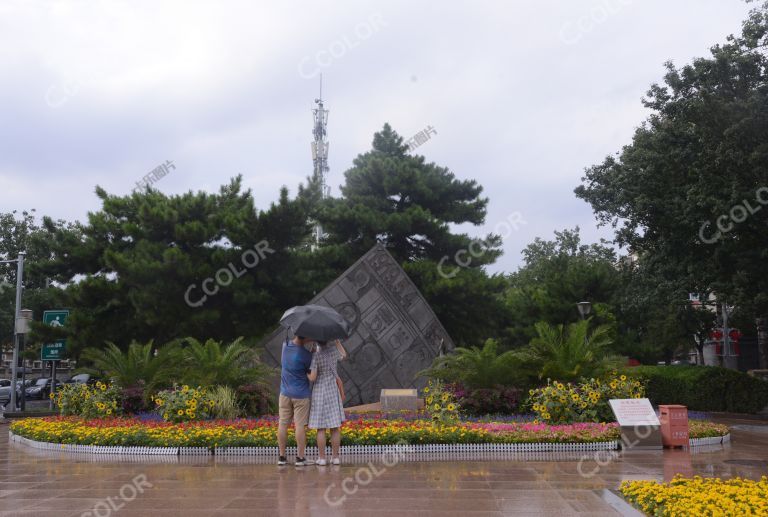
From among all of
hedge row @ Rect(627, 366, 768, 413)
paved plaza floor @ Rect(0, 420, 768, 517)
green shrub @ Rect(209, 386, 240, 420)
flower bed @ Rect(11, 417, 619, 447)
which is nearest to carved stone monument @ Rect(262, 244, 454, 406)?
green shrub @ Rect(209, 386, 240, 420)

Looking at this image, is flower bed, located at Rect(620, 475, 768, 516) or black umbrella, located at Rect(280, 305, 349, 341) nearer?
flower bed, located at Rect(620, 475, 768, 516)

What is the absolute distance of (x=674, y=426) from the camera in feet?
34.4

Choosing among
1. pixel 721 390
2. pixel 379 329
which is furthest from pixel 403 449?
pixel 721 390

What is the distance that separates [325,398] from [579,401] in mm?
5295

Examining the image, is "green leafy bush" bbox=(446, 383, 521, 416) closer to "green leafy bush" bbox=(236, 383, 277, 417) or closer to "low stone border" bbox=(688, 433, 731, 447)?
"low stone border" bbox=(688, 433, 731, 447)

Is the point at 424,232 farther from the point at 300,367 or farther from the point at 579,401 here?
the point at 300,367

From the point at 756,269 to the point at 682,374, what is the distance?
4.56 metres

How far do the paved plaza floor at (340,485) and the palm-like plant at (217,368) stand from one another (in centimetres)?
316

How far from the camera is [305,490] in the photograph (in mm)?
7125

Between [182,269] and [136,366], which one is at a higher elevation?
[182,269]

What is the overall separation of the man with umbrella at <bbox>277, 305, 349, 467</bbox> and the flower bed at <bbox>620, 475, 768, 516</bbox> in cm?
388

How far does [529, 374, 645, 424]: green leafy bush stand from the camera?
11.8 metres

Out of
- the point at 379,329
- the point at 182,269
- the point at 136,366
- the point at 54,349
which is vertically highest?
the point at 182,269

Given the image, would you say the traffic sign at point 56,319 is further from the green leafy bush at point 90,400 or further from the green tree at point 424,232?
the green tree at point 424,232
